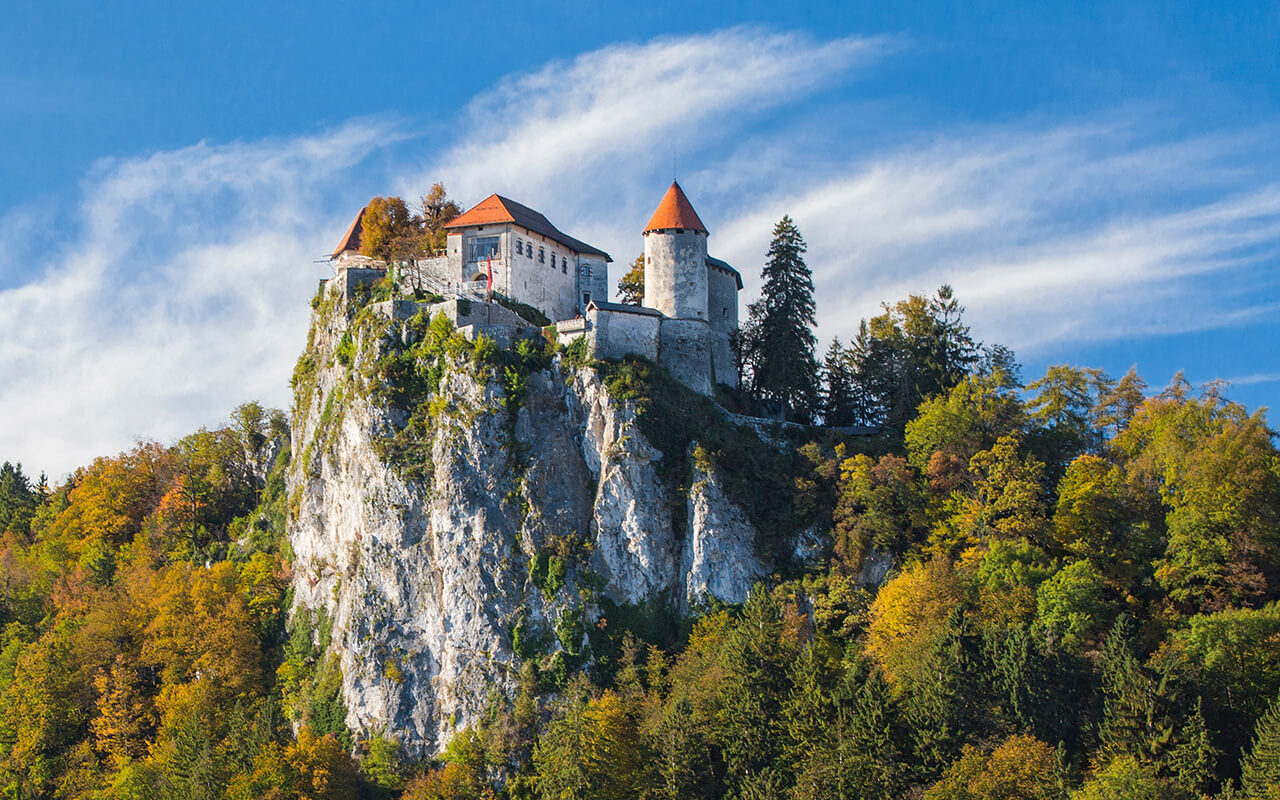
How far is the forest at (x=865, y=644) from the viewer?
47219 millimetres

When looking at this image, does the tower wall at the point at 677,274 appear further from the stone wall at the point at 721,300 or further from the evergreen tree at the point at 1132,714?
the evergreen tree at the point at 1132,714

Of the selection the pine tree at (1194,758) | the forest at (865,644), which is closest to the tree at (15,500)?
the forest at (865,644)

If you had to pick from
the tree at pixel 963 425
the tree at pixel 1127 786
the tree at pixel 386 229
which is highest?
the tree at pixel 386 229

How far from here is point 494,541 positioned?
5934cm

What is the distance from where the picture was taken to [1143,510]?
2142 inches

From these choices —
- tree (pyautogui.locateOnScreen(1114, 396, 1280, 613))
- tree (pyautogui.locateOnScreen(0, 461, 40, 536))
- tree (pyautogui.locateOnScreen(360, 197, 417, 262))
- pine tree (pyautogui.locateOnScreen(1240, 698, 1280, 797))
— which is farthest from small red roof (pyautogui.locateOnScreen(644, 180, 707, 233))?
tree (pyautogui.locateOnScreen(0, 461, 40, 536))

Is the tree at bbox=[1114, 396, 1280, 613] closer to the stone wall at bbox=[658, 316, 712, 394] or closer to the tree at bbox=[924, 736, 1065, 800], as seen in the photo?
the tree at bbox=[924, 736, 1065, 800]

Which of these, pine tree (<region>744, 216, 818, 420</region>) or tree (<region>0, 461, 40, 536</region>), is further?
tree (<region>0, 461, 40, 536</region>)

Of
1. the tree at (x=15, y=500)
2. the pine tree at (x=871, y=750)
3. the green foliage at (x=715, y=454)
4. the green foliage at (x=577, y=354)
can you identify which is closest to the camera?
the pine tree at (x=871, y=750)

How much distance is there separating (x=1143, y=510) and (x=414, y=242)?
36697 mm

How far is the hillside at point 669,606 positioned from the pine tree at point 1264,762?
160 millimetres

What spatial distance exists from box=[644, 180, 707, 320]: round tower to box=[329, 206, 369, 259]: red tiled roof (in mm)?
15874

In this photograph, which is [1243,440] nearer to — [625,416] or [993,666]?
[993,666]

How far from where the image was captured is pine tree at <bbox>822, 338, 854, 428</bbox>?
67.7 meters
